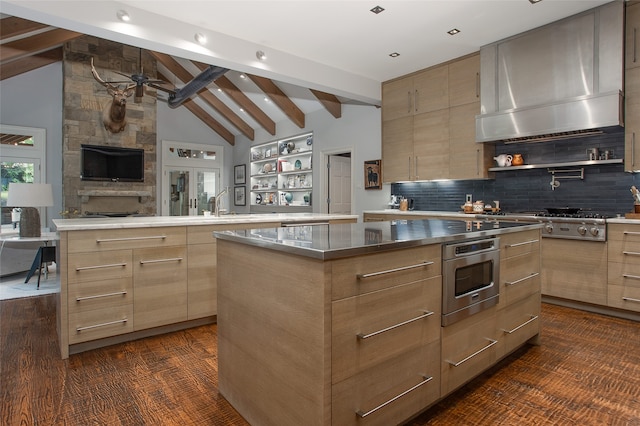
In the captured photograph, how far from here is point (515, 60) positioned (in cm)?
423

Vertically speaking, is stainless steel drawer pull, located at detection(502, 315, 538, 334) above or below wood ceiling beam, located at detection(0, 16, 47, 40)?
below

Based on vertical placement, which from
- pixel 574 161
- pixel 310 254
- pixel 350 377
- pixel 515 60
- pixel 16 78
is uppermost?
pixel 16 78

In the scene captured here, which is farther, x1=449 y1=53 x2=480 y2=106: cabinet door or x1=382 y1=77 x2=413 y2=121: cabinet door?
x1=382 y1=77 x2=413 y2=121: cabinet door

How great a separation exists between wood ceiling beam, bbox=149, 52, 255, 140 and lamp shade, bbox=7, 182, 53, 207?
3.81m

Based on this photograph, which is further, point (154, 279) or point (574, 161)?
point (574, 161)

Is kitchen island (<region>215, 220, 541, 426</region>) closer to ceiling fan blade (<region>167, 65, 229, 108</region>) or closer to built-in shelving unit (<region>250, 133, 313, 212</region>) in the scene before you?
ceiling fan blade (<region>167, 65, 229, 108</region>)

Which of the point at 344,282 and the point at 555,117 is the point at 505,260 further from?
the point at 555,117

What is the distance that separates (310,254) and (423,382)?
882 mm

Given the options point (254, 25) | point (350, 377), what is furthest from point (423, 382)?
point (254, 25)

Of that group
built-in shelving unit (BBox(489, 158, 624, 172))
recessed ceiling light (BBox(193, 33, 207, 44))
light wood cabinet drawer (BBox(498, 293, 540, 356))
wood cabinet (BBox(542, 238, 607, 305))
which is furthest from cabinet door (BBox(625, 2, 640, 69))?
recessed ceiling light (BBox(193, 33, 207, 44))

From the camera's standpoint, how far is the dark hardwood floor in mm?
1788

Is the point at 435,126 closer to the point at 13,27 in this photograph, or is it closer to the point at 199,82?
the point at 199,82

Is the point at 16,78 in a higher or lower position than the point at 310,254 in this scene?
higher

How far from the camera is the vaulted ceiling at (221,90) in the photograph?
5629 millimetres
